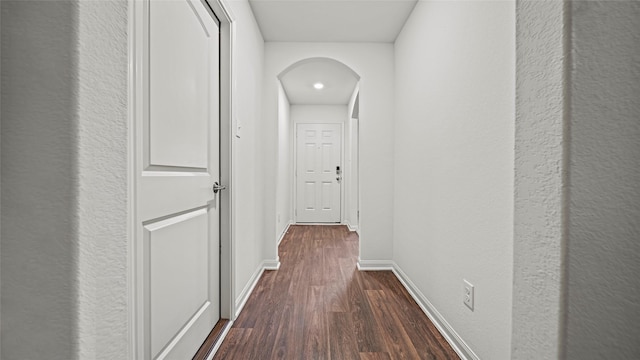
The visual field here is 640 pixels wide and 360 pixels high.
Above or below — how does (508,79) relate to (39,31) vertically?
above

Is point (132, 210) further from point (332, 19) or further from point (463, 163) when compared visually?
point (332, 19)

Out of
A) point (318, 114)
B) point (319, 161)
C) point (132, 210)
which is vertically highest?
point (318, 114)

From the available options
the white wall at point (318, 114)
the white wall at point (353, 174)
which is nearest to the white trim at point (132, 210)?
the white wall at point (353, 174)

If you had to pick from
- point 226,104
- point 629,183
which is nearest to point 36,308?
point 629,183

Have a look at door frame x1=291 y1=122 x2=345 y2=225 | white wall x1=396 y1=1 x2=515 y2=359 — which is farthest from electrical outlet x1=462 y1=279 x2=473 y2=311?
door frame x1=291 y1=122 x2=345 y2=225

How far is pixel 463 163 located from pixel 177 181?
1360 millimetres

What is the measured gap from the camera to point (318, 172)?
5.71 metres

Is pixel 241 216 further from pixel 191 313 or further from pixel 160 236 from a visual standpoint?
pixel 160 236

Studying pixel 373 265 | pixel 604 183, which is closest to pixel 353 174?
pixel 373 265

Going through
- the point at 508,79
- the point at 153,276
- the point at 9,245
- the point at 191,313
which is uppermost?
the point at 508,79

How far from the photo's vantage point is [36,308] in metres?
0.57

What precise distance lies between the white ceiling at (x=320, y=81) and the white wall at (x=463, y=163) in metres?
1.48

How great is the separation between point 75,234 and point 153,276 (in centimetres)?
54

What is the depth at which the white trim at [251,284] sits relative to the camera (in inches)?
75.4
